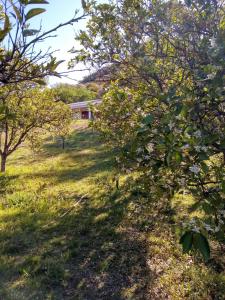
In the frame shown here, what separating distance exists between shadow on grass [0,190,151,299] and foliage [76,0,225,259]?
4.36 ft

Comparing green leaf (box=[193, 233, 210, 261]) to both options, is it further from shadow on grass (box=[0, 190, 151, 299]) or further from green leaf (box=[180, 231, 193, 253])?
shadow on grass (box=[0, 190, 151, 299])

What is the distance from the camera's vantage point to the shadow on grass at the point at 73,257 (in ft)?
15.5

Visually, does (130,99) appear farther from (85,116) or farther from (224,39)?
(85,116)

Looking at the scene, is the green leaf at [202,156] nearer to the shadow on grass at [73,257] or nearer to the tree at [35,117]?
the shadow on grass at [73,257]

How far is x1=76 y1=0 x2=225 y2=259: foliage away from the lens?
2510mm

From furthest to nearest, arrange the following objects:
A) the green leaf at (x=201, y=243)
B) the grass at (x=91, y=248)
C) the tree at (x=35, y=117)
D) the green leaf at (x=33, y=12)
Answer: the tree at (x=35, y=117)
the grass at (x=91, y=248)
the green leaf at (x=201, y=243)
the green leaf at (x=33, y=12)

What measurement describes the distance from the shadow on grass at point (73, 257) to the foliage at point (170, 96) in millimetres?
1328

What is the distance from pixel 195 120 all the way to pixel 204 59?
3.16ft

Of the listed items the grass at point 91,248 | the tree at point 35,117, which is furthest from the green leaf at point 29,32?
the tree at point 35,117

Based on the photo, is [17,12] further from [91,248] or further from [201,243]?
[91,248]

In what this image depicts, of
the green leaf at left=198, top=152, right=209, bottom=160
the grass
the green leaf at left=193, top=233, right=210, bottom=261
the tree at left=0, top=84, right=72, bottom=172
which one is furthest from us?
the tree at left=0, top=84, right=72, bottom=172

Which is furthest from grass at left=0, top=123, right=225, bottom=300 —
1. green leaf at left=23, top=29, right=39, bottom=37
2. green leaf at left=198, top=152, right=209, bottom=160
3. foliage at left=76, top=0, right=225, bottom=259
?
green leaf at left=23, top=29, right=39, bottom=37

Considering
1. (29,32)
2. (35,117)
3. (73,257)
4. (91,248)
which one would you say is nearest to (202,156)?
(29,32)

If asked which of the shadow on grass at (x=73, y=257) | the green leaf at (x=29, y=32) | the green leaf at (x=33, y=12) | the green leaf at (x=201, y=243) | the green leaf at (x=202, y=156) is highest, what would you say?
the green leaf at (x=33, y=12)
